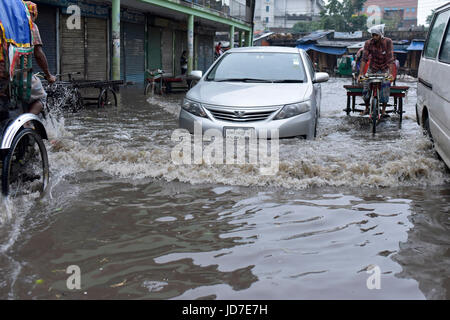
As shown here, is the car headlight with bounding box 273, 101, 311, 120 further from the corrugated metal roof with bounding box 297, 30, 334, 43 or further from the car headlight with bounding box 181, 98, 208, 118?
the corrugated metal roof with bounding box 297, 30, 334, 43

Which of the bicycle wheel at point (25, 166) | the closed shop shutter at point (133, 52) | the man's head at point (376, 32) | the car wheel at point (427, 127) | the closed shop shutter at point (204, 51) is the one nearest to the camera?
the bicycle wheel at point (25, 166)

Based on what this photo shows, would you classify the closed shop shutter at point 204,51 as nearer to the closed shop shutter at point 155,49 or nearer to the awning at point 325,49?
the closed shop shutter at point 155,49

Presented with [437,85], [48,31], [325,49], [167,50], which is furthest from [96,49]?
[325,49]

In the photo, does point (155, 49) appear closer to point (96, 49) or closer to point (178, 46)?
point (178, 46)

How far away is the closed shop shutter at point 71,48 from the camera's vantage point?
1661 centimetres

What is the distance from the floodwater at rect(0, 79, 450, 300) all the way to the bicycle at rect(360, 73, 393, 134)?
6.90 ft

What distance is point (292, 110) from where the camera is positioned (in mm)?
6277

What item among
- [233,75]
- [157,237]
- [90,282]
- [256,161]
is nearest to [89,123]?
[233,75]

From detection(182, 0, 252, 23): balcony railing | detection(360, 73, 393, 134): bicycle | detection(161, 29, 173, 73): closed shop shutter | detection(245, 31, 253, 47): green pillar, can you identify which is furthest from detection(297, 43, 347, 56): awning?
detection(360, 73, 393, 134): bicycle

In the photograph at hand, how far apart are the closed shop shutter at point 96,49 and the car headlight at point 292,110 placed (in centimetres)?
1347

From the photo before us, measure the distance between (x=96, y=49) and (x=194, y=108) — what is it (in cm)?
1337

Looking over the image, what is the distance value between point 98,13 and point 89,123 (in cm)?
987

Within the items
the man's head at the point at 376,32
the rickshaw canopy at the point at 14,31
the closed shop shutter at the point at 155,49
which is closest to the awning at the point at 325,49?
the closed shop shutter at the point at 155,49

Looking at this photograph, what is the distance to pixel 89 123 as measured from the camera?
1003 centimetres
